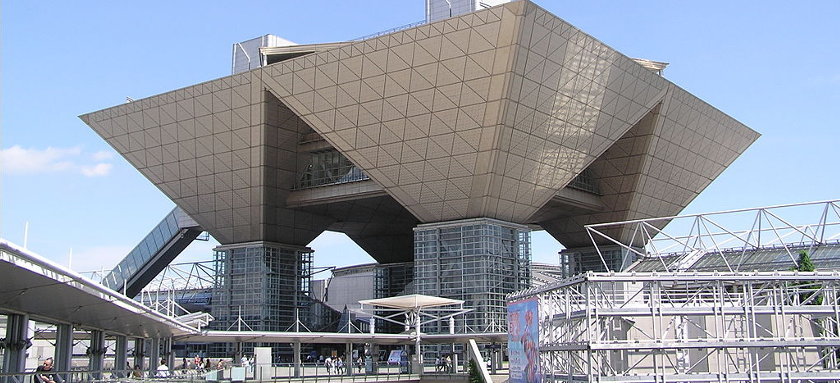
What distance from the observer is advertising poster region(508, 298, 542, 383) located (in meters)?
36.0

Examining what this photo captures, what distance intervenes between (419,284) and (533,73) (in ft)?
66.9

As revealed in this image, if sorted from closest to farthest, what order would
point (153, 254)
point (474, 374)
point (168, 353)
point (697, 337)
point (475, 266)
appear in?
point (697, 337), point (474, 374), point (168, 353), point (475, 266), point (153, 254)

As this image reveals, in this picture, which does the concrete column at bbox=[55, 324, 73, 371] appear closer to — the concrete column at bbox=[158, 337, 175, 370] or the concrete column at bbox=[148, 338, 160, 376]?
the concrete column at bbox=[148, 338, 160, 376]

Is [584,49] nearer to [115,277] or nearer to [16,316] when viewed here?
[16,316]

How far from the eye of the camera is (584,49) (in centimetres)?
5922

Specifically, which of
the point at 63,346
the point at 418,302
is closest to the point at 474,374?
the point at 418,302

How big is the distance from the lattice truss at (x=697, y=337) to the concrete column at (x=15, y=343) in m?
18.4

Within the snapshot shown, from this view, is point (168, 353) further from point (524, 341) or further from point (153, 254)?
point (153, 254)

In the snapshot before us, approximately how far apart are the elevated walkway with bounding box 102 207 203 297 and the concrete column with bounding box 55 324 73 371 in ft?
196

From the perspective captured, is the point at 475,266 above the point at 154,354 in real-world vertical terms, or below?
above

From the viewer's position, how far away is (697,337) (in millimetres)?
35000

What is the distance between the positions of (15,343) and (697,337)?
961 inches

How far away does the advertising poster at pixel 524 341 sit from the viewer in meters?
36.0

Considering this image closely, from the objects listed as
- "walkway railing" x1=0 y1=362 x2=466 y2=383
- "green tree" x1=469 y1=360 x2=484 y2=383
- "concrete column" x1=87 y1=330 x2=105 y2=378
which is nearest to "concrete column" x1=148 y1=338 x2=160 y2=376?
"walkway railing" x1=0 y1=362 x2=466 y2=383
